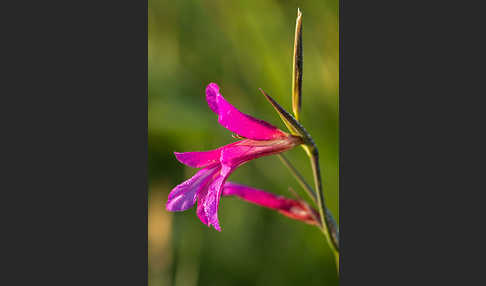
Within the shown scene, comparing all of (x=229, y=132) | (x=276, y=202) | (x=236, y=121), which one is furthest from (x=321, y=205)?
(x=229, y=132)

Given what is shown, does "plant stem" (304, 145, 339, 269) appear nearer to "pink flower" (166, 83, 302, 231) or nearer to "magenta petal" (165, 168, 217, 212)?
"pink flower" (166, 83, 302, 231)

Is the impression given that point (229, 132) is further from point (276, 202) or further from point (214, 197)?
point (214, 197)

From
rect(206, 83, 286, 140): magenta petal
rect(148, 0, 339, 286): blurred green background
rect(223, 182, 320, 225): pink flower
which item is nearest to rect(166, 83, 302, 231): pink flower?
rect(206, 83, 286, 140): magenta petal

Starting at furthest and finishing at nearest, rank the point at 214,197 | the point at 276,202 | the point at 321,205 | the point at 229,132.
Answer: the point at 229,132, the point at 276,202, the point at 321,205, the point at 214,197

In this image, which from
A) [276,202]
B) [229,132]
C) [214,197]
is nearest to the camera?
[214,197]

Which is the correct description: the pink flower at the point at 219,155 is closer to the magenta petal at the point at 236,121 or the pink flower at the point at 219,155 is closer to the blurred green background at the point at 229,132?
the magenta petal at the point at 236,121

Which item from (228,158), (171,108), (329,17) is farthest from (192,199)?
(171,108)
